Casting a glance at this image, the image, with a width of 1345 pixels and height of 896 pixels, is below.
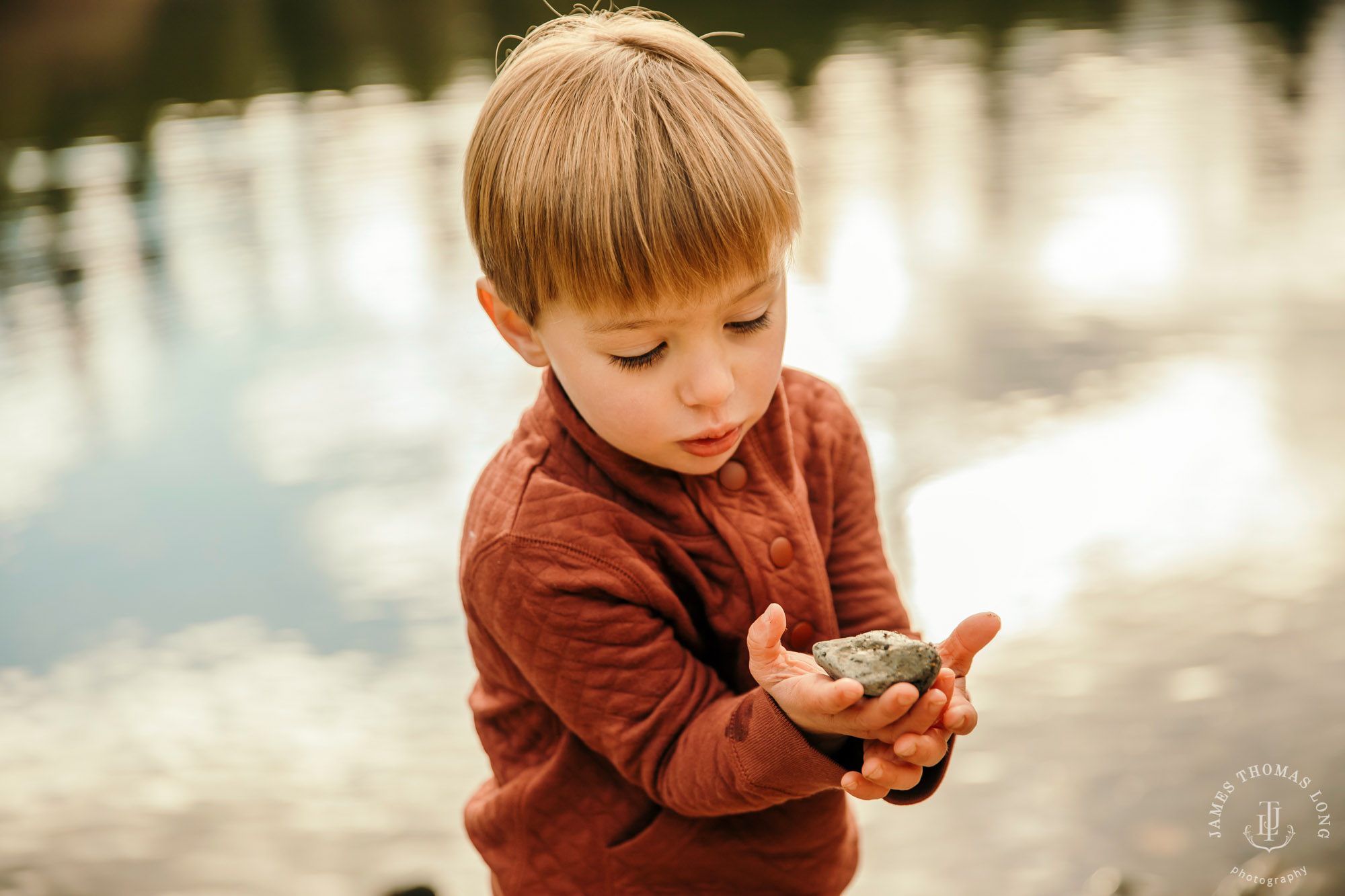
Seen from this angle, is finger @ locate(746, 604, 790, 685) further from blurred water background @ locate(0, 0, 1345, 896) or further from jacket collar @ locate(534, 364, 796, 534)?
blurred water background @ locate(0, 0, 1345, 896)

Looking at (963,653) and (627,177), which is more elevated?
(627,177)

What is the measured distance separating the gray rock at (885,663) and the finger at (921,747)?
0.12 feet

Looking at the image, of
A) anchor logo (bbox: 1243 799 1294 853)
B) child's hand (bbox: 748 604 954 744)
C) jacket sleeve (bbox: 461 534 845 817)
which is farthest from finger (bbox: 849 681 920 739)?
anchor logo (bbox: 1243 799 1294 853)

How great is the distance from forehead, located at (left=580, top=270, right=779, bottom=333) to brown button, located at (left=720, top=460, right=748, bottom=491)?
0.57ft

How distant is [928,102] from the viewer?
4969mm

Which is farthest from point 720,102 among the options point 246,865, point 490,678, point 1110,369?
point 1110,369

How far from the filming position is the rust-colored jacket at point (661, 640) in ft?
2.99

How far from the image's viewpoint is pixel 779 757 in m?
0.83

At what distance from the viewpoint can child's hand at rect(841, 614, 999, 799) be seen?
2.62ft

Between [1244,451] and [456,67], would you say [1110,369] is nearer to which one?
[1244,451]

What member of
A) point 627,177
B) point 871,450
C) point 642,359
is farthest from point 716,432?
point 871,450

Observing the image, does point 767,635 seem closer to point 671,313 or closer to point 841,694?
point 841,694

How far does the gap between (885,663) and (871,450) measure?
182 cm
